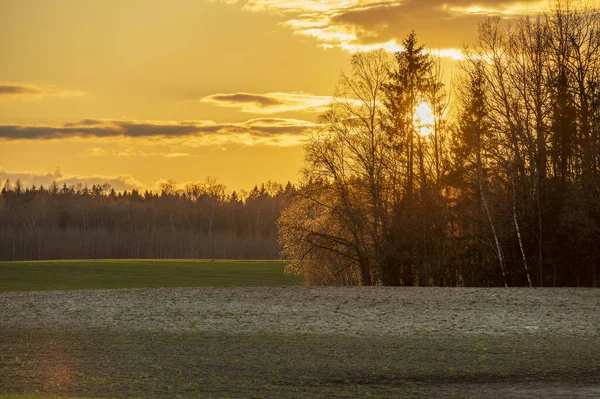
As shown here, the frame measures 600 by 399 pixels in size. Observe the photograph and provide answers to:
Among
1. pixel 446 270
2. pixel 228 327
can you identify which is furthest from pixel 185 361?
pixel 446 270

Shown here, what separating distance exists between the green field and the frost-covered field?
2288 centimetres

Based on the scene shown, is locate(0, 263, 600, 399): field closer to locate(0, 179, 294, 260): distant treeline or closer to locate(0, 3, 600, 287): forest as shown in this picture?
locate(0, 3, 600, 287): forest

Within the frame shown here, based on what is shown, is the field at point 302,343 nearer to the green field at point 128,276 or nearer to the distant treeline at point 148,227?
the green field at point 128,276

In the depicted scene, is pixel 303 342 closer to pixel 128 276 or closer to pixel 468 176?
pixel 468 176

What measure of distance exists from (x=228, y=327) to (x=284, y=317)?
2533mm

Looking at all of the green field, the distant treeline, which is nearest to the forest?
the green field

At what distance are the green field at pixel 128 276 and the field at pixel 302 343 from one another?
22933mm

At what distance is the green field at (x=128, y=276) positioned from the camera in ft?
190

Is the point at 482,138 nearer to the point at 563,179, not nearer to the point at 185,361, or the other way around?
the point at 563,179

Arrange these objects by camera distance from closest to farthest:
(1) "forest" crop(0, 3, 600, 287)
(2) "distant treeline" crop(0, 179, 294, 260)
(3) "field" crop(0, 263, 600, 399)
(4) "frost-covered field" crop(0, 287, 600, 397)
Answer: (3) "field" crop(0, 263, 600, 399), (4) "frost-covered field" crop(0, 287, 600, 397), (1) "forest" crop(0, 3, 600, 287), (2) "distant treeline" crop(0, 179, 294, 260)

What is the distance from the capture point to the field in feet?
51.6

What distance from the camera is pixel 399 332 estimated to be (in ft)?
83.7

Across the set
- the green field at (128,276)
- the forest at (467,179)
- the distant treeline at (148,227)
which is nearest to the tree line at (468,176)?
the forest at (467,179)

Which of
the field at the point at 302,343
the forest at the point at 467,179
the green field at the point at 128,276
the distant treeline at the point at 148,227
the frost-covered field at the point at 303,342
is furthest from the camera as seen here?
the distant treeline at the point at 148,227
